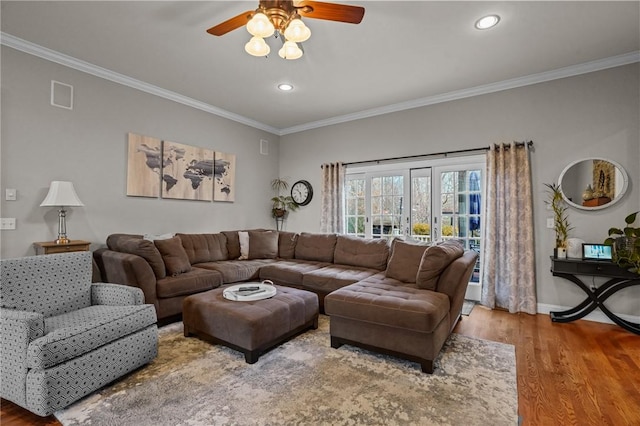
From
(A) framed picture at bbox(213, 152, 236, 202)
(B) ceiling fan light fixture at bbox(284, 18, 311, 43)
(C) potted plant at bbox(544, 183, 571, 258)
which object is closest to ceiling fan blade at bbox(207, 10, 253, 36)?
(B) ceiling fan light fixture at bbox(284, 18, 311, 43)

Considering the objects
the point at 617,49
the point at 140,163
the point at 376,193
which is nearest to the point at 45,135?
the point at 140,163

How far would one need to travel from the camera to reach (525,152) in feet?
12.4

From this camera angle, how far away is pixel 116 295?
2461 millimetres

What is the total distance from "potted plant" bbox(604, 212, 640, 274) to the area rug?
1.57m

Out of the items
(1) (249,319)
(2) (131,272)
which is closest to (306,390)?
(1) (249,319)

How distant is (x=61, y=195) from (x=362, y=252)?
3.49 metres

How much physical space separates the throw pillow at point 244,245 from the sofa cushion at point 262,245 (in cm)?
5

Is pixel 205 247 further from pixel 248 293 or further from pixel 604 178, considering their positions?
pixel 604 178

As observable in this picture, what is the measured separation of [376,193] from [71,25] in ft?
13.9

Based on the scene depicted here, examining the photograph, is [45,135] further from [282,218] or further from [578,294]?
[578,294]

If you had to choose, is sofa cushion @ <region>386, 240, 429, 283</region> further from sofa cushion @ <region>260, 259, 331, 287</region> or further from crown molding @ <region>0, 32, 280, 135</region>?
crown molding @ <region>0, 32, 280, 135</region>

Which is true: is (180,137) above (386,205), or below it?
above

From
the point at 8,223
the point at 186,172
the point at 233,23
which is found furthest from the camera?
the point at 186,172

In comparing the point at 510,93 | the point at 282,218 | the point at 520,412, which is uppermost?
the point at 510,93
